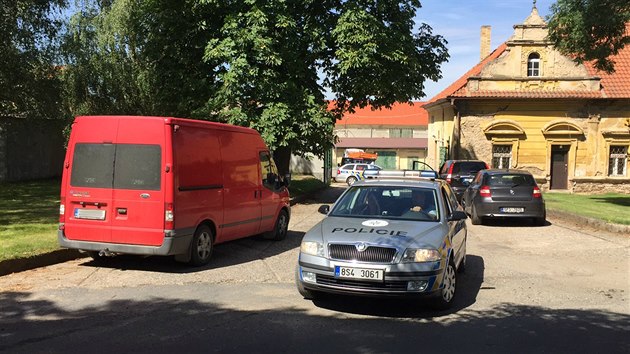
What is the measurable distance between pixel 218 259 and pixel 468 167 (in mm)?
13545

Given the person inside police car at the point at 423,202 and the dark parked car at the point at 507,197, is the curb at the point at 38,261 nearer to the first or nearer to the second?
the person inside police car at the point at 423,202

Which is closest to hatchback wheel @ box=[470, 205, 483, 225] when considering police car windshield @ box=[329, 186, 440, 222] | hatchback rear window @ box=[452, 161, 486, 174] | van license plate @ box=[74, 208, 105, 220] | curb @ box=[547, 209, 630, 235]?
curb @ box=[547, 209, 630, 235]

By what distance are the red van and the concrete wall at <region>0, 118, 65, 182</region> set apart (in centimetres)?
1567

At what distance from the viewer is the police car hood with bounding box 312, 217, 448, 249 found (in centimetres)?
604

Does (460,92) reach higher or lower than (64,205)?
higher

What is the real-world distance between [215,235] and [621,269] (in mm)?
6684

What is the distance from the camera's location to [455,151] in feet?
103

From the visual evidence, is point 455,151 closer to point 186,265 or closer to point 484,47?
point 484,47

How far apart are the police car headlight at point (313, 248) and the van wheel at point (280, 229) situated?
16.0 feet

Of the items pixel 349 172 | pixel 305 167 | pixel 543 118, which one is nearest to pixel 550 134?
pixel 543 118

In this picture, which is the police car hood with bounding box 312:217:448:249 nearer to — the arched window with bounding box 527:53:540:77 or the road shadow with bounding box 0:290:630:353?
the road shadow with bounding box 0:290:630:353

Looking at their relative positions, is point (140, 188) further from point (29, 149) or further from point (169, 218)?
point (29, 149)

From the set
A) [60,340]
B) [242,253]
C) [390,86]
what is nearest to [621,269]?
[242,253]

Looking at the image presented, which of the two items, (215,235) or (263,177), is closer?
(215,235)
